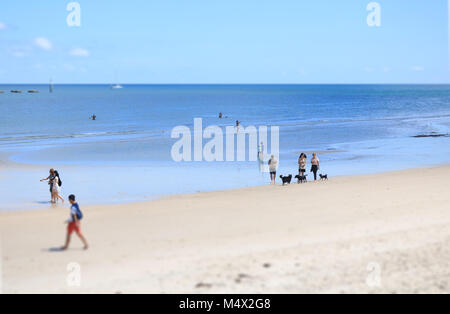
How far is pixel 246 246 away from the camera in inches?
463

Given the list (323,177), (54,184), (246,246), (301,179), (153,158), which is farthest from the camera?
(153,158)

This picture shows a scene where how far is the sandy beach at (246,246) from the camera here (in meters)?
9.55

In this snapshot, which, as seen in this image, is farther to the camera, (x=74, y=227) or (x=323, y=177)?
(x=323, y=177)

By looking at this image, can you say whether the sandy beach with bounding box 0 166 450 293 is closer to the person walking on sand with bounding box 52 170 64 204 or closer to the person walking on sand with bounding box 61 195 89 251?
the person walking on sand with bounding box 61 195 89 251

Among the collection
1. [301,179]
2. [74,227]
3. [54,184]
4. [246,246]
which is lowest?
[246,246]

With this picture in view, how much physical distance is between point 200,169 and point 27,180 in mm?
8332

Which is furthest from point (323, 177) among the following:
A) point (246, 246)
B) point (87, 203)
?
point (246, 246)

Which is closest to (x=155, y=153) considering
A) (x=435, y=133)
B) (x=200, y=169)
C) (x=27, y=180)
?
(x=200, y=169)

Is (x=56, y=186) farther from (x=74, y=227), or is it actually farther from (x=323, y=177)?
(x=323, y=177)

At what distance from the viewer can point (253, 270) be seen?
396 inches

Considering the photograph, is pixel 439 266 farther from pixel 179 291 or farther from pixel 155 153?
pixel 155 153

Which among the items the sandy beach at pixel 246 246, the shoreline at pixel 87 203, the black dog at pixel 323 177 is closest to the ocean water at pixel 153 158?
the shoreline at pixel 87 203

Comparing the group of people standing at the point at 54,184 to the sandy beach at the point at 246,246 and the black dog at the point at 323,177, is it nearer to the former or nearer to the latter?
the sandy beach at the point at 246,246

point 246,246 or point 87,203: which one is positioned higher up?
point 87,203
